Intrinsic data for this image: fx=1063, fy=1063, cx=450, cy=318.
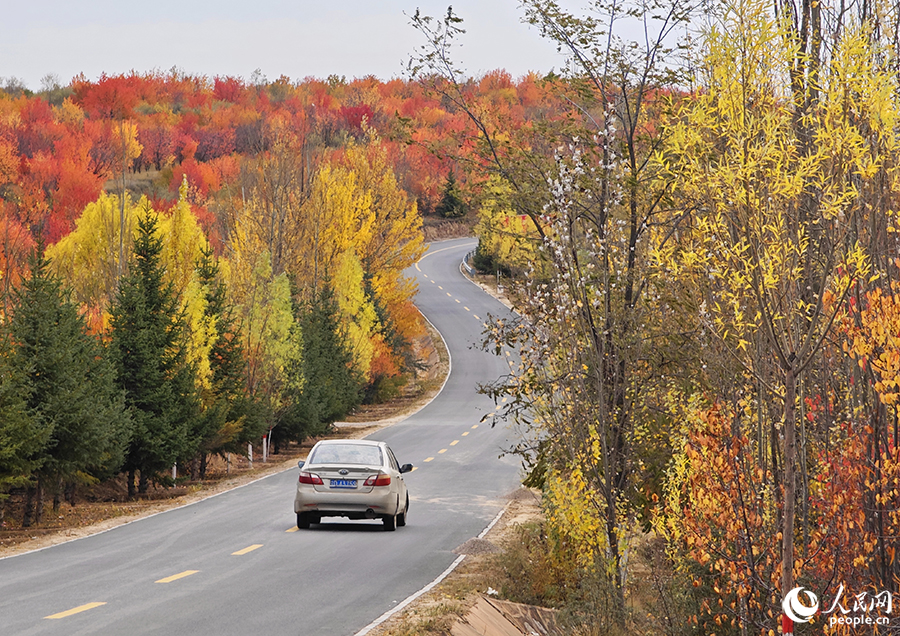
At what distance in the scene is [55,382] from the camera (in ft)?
68.1

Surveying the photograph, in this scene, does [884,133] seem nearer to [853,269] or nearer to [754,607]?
[853,269]

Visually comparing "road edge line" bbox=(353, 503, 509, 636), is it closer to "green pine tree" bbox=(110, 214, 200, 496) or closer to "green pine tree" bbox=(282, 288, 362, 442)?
"green pine tree" bbox=(110, 214, 200, 496)

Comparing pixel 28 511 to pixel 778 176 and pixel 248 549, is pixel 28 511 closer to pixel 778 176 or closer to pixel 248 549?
pixel 248 549

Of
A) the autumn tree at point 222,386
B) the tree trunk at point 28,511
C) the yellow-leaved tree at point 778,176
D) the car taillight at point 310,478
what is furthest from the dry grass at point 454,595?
the autumn tree at point 222,386

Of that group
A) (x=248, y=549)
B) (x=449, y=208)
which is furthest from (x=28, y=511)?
(x=449, y=208)

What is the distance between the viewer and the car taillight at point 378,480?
1919 cm

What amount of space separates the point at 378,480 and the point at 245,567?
3.87 meters

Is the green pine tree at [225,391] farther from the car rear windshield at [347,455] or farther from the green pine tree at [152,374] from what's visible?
the car rear windshield at [347,455]

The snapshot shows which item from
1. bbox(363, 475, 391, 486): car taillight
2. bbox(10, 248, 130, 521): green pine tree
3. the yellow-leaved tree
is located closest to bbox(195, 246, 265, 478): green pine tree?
bbox(10, 248, 130, 521): green pine tree

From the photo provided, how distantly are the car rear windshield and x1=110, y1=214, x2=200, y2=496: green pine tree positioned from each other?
298 inches

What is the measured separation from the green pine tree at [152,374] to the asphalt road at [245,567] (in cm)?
199

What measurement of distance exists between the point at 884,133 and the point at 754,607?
502 cm

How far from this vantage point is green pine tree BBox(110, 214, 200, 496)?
26.0 meters

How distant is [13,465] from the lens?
1912 centimetres
